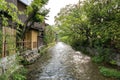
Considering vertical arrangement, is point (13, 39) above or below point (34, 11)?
below

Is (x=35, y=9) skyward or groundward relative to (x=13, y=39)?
skyward

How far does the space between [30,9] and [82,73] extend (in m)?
6.94

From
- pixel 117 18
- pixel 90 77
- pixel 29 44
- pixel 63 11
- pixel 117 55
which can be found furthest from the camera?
pixel 63 11

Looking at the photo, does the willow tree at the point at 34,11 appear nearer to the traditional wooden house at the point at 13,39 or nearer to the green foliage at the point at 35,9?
the green foliage at the point at 35,9

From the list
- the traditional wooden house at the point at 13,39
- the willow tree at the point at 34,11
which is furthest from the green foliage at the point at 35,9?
the traditional wooden house at the point at 13,39

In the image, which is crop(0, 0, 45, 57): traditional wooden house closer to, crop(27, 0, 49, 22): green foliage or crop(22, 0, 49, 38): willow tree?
Result: crop(22, 0, 49, 38): willow tree

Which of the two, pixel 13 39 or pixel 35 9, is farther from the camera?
pixel 35 9

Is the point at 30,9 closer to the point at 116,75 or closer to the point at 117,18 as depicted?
the point at 117,18

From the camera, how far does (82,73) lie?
1190 cm

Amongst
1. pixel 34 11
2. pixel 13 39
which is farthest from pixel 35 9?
pixel 13 39

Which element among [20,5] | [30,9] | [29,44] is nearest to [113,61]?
[30,9]

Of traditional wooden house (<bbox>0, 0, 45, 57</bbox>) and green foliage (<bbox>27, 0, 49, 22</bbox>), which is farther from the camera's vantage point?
green foliage (<bbox>27, 0, 49, 22</bbox>)

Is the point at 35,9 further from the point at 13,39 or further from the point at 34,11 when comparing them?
the point at 13,39

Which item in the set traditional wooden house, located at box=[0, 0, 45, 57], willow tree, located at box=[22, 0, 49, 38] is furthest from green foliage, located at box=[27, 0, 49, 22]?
traditional wooden house, located at box=[0, 0, 45, 57]
